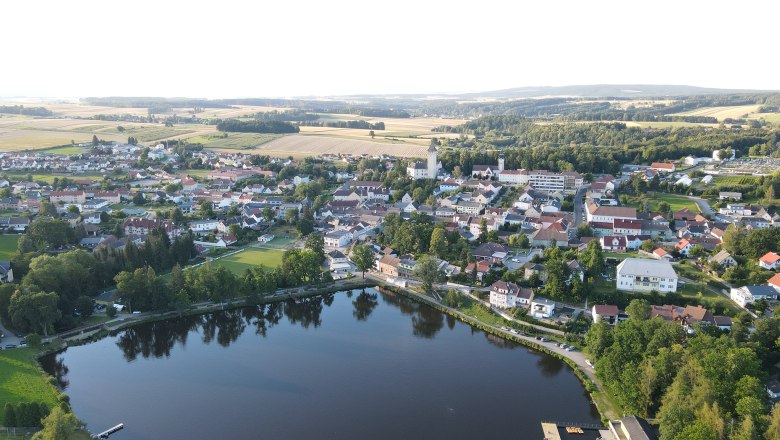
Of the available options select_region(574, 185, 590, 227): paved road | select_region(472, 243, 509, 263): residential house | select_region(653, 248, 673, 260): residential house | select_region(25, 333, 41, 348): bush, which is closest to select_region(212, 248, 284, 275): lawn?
select_region(25, 333, 41, 348): bush

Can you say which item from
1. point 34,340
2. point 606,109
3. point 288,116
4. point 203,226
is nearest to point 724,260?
point 34,340

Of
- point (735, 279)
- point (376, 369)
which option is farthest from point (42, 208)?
point (735, 279)

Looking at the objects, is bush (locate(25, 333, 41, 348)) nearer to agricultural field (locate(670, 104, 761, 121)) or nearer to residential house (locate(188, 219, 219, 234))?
residential house (locate(188, 219, 219, 234))

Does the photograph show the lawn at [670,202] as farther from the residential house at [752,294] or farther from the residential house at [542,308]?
the residential house at [542,308]

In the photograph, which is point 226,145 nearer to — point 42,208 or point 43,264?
point 42,208

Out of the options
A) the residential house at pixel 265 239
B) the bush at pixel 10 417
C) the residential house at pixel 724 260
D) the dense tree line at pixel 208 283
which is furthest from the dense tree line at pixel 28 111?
the residential house at pixel 724 260

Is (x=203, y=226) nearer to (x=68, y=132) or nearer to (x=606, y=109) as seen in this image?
(x=68, y=132)

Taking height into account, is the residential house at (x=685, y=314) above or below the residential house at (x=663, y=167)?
below
